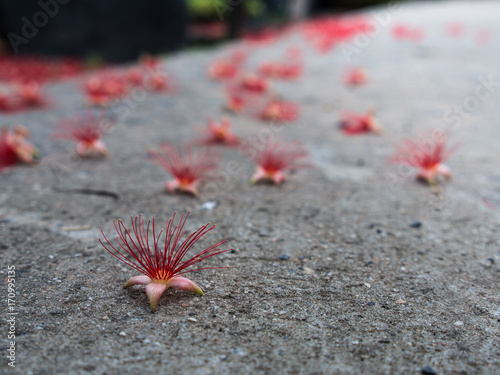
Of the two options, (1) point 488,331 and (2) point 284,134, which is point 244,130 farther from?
(1) point 488,331

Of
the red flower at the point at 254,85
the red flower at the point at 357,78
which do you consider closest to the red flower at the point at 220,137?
the red flower at the point at 254,85

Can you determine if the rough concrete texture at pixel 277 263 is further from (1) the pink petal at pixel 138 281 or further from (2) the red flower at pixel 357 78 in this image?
(2) the red flower at pixel 357 78

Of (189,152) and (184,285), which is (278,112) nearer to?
(189,152)

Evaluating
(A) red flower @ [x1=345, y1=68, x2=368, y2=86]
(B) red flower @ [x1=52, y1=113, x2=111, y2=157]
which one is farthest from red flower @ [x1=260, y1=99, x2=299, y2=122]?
(B) red flower @ [x1=52, y1=113, x2=111, y2=157]

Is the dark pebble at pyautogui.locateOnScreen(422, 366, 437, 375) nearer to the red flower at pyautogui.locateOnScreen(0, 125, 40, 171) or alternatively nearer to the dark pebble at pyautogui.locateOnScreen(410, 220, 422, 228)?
the dark pebble at pyautogui.locateOnScreen(410, 220, 422, 228)

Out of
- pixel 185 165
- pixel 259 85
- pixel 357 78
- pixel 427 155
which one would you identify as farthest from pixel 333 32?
pixel 185 165

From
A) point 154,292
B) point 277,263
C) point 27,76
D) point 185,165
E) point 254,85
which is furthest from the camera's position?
point 27,76
